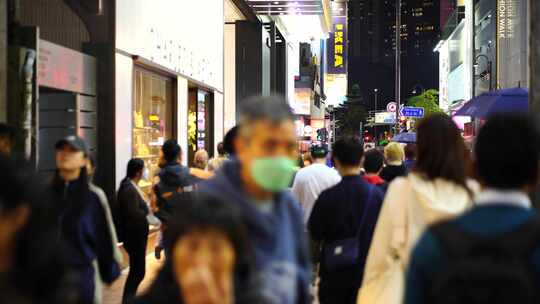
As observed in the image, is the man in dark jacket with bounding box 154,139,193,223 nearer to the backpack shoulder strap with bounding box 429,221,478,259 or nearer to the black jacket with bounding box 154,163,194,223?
the black jacket with bounding box 154,163,194,223

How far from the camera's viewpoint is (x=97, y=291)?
4891 mm

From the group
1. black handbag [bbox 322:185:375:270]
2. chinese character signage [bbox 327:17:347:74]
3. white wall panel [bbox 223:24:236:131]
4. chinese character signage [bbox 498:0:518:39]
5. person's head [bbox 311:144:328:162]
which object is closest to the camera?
black handbag [bbox 322:185:375:270]

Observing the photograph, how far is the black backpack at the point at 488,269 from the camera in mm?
2184

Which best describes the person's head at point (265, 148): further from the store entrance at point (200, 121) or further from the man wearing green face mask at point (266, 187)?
the store entrance at point (200, 121)

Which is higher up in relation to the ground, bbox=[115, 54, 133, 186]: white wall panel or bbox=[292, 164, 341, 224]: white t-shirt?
bbox=[115, 54, 133, 186]: white wall panel

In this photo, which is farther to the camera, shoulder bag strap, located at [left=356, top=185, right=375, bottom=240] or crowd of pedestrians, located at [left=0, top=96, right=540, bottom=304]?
shoulder bag strap, located at [left=356, top=185, right=375, bottom=240]

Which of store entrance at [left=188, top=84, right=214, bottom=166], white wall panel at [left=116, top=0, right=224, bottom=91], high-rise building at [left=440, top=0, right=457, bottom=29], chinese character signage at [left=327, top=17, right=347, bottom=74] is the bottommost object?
store entrance at [left=188, top=84, right=214, bottom=166]

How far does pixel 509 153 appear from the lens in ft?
7.87

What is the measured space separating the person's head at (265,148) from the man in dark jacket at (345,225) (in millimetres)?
2937

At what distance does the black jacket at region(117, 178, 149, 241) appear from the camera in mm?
7754

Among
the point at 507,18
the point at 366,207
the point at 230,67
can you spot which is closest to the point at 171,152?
the point at 366,207

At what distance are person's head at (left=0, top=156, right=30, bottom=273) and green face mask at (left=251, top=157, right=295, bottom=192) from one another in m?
0.78

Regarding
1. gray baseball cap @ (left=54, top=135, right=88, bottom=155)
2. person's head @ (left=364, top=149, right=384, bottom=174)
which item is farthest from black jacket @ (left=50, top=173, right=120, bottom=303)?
person's head @ (left=364, top=149, right=384, bottom=174)

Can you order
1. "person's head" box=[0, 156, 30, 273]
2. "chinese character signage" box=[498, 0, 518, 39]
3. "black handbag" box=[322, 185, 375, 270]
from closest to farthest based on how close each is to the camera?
"person's head" box=[0, 156, 30, 273], "black handbag" box=[322, 185, 375, 270], "chinese character signage" box=[498, 0, 518, 39]
